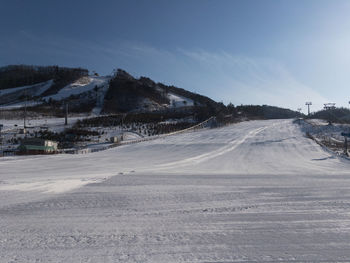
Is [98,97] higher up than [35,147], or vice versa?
[98,97]

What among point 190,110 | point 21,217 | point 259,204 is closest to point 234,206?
point 259,204

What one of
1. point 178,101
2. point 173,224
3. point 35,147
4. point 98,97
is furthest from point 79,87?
point 173,224

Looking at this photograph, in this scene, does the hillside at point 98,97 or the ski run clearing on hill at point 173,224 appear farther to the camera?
the hillside at point 98,97

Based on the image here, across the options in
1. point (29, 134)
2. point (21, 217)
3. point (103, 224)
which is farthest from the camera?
point (29, 134)

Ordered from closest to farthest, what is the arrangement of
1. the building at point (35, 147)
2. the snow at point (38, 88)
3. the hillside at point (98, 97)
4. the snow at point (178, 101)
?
the building at point (35, 147), the hillside at point (98, 97), the snow at point (178, 101), the snow at point (38, 88)

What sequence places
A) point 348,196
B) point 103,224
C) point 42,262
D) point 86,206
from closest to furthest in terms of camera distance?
point 42,262 < point 103,224 < point 86,206 < point 348,196

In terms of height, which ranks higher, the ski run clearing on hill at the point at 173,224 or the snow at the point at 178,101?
the snow at the point at 178,101

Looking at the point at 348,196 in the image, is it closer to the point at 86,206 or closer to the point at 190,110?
the point at 86,206

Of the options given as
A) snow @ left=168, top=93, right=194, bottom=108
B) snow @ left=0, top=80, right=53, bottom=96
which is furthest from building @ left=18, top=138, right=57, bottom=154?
snow @ left=0, top=80, right=53, bottom=96

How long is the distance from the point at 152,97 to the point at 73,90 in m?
22.2

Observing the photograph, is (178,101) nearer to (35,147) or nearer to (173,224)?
(35,147)

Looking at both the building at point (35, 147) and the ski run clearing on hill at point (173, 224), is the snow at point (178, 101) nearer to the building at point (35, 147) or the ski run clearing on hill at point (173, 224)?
the building at point (35, 147)

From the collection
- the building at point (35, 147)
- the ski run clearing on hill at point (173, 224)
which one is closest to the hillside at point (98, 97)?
the building at point (35, 147)

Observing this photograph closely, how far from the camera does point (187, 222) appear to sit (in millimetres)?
4883
